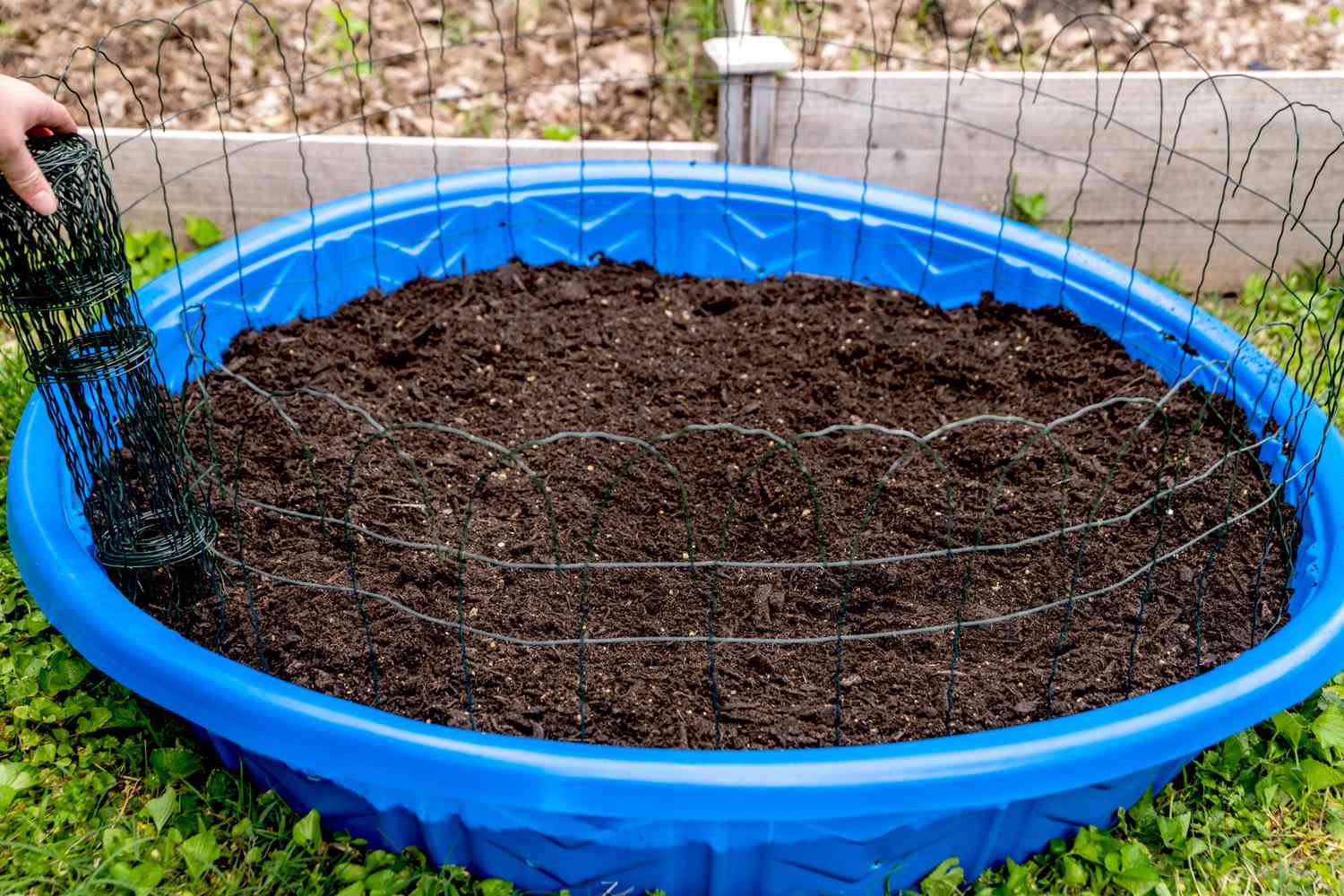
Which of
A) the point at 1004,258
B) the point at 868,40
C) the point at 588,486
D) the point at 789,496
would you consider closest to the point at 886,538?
the point at 789,496

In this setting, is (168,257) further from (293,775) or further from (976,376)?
(976,376)

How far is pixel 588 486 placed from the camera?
7.59 feet

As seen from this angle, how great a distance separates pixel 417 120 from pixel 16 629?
2.12m

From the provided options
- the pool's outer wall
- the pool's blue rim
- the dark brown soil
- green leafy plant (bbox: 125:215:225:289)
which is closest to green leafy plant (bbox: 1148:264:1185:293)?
→ the dark brown soil

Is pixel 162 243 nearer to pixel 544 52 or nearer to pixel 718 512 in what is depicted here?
pixel 544 52

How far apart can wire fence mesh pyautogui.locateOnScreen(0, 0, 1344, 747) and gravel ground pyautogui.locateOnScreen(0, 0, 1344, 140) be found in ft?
0.07

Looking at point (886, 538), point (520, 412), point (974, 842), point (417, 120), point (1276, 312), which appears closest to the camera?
point (974, 842)

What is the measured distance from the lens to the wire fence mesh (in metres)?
1.87

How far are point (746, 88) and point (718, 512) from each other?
1.37 meters

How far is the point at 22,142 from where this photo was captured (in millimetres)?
1436

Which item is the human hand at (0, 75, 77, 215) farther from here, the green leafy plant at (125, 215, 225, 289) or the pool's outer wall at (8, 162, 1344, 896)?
the green leafy plant at (125, 215, 225, 289)

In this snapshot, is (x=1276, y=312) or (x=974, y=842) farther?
(x=1276, y=312)

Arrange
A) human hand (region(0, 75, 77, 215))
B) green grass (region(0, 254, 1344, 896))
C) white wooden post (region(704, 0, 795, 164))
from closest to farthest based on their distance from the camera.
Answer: human hand (region(0, 75, 77, 215)), green grass (region(0, 254, 1344, 896)), white wooden post (region(704, 0, 795, 164))

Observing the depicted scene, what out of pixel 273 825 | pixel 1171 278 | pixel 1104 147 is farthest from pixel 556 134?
pixel 273 825
